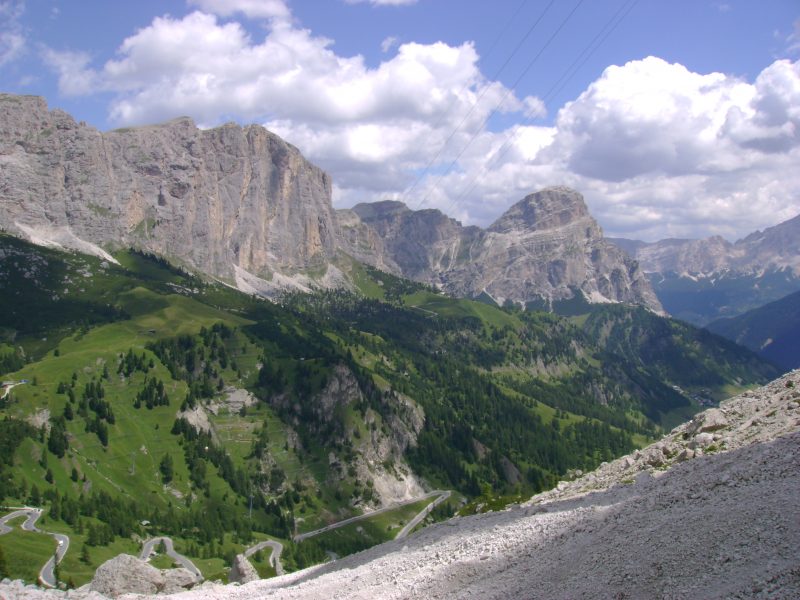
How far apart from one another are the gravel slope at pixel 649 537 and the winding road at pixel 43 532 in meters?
74.8

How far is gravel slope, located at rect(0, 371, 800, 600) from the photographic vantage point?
30.4 m

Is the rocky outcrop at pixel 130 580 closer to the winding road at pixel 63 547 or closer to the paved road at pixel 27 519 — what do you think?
the winding road at pixel 63 547

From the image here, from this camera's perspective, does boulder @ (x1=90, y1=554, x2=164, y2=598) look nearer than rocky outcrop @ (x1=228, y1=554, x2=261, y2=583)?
Yes

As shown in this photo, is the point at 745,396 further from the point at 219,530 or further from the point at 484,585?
the point at 219,530

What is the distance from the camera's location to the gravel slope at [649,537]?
99.9 ft

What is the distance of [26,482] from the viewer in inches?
6801

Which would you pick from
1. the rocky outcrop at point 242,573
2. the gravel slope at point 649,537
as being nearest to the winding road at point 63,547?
the rocky outcrop at point 242,573

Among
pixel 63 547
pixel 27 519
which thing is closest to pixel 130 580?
pixel 63 547

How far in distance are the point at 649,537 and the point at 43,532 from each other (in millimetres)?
144324

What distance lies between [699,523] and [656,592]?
20.6ft

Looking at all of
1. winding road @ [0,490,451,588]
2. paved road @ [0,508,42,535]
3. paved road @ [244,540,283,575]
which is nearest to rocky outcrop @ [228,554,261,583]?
winding road @ [0,490,451,588]

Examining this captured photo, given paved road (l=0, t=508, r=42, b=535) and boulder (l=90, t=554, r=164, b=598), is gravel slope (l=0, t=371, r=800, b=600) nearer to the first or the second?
boulder (l=90, t=554, r=164, b=598)

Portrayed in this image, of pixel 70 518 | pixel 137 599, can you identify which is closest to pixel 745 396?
pixel 137 599

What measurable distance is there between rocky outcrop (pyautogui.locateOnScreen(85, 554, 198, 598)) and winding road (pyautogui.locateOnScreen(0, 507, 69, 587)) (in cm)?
6129
